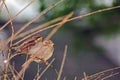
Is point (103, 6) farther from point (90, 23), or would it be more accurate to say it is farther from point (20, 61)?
point (20, 61)

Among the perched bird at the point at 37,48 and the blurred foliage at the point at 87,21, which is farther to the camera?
the blurred foliage at the point at 87,21

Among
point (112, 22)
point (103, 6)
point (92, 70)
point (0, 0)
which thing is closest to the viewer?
point (0, 0)

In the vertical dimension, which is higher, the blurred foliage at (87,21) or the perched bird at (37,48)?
the blurred foliage at (87,21)

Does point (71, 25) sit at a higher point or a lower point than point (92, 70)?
higher

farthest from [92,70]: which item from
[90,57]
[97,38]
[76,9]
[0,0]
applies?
[0,0]

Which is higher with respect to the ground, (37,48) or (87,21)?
(87,21)

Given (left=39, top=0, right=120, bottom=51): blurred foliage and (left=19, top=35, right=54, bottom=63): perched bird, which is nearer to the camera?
(left=19, top=35, right=54, bottom=63): perched bird

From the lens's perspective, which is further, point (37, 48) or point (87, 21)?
point (87, 21)

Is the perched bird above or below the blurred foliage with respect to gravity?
below
